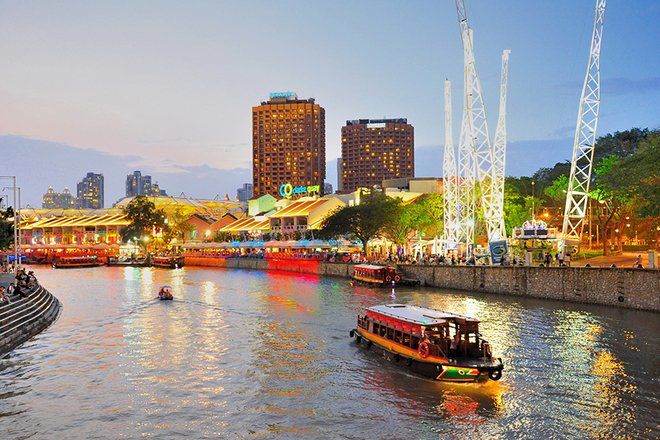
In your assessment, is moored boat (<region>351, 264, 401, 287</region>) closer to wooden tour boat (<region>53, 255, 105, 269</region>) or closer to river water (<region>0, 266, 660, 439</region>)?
river water (<region>0, 266, 660, 439</region>)

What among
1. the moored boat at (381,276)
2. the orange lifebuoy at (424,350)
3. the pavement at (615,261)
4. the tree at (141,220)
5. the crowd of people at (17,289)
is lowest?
the orange lifebuoy at (424,350)

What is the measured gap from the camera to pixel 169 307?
5366 centimetres

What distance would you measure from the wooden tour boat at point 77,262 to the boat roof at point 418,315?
113912mm

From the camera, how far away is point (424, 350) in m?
26.1

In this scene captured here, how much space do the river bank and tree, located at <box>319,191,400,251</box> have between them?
1913 cm

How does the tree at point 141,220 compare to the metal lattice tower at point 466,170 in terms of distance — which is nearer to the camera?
the metal lattice tower at point 466,170

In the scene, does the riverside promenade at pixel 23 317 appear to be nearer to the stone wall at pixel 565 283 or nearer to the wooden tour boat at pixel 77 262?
the stone wall at pixel 565 283

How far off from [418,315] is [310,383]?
244 inches

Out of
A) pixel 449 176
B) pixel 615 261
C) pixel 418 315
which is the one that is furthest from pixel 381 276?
pixel 418 315

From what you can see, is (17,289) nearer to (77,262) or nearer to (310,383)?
(310,383)

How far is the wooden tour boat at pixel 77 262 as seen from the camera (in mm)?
130350

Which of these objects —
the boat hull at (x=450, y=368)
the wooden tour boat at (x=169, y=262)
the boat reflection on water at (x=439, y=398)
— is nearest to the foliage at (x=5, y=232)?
the boat reflection on water at (x=439, y=398)

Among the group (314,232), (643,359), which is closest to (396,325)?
(643,359)

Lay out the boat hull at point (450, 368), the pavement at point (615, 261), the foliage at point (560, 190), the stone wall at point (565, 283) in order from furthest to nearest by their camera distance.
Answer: the foliage at point (560, 190)
the pavement at point (615, 261)
the stone wall at point (565, 283)
the boat hull at point (450, 368)
